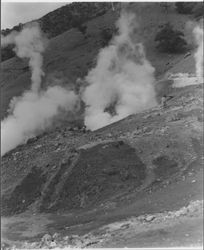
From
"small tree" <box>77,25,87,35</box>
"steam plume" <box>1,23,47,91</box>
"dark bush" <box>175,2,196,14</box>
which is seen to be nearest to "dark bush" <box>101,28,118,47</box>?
"small tree" <box>77,25,87,35</box>

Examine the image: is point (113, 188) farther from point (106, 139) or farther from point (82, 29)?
point (82, 29)

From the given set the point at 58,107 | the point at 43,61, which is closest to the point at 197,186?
the point at 58,107

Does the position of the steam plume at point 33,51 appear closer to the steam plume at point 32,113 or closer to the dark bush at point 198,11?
the steam plume at point 32,113

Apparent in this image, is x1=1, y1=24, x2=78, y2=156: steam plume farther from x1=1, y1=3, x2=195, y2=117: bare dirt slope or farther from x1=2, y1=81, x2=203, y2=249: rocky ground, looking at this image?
x1=2, y1=81, x2=203, y2=249: rocky ground

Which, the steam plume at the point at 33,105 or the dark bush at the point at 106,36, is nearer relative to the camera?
the steam plume at the point at 33,105

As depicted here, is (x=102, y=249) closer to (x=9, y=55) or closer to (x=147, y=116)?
(x=147, y=116)

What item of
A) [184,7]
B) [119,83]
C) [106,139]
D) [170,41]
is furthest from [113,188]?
[184,7]

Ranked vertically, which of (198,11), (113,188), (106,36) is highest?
(198,11)

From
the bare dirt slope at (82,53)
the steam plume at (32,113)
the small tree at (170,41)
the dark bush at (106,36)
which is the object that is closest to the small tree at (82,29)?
the bare dirt slope at (82,53)
